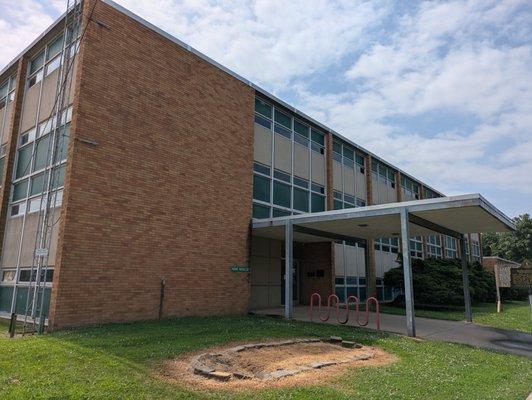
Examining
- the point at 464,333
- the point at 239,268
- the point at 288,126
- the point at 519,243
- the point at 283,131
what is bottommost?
the point at 464,333

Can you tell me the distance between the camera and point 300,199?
63.7ft

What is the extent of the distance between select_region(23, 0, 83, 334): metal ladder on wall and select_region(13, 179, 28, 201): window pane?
5.93 ft

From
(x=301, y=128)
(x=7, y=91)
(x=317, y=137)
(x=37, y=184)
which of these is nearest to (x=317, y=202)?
(x=317, y=137)

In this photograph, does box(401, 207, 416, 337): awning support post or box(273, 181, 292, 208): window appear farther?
box(273, 181, 292, 208): window

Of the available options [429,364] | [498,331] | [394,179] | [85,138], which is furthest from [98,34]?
[394,179]

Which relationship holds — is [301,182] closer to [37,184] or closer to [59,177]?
[59,177]

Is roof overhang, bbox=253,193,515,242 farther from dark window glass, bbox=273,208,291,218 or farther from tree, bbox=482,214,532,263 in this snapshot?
tree, bbox=482,214,532,263

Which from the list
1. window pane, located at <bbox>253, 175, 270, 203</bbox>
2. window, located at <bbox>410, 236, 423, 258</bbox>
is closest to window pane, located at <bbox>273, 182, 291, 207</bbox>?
window pane, located at <bbox>253, 175, 270, 203</bbox>

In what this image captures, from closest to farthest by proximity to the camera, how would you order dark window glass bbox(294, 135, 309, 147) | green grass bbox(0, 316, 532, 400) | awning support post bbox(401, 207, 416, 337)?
1. green grass bbox(0, 316, 532, 400)
2. awning support post bbox(401, 207, 416, 337)
3. dark window glass bbox(294, 135, 309, 147)

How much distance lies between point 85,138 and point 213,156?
4.63 meters

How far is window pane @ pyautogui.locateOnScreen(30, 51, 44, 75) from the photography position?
15083mm

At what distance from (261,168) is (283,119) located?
121 inches

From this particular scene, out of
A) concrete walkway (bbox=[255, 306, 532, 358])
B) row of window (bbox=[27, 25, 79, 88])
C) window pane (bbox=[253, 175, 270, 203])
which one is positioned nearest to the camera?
concrete walkway (bbox=[255, 306, 532, 358])

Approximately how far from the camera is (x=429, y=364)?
26.8ft
